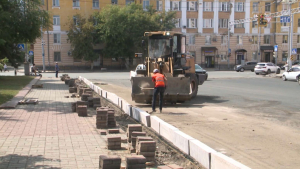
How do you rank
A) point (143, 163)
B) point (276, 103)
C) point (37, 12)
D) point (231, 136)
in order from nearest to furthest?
point (143, 163)
point (231, 136)
point (276, 103)
point (37, 12)

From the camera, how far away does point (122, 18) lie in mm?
53469

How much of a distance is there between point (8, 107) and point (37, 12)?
12.8m

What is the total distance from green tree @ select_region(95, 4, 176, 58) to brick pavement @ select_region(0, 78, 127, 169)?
136 ft

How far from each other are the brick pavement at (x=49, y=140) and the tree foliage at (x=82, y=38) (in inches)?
1654

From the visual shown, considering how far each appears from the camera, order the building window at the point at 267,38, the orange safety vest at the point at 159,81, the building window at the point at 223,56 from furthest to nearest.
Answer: the building window at the point at 267,38, the building window at the point at 223,56, the orange safety vest at the point at 159,81

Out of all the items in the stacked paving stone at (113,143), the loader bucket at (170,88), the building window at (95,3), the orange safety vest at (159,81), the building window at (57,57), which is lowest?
the stacked paving stone at (113,143)

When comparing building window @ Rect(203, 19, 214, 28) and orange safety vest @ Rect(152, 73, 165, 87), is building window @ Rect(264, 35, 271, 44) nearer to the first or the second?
building window @ Rect(203, 19, 214, 28)

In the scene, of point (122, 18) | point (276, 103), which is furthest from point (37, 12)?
point (122, 18)

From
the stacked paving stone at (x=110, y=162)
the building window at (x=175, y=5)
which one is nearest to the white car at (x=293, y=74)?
the stacked paving stone at (x=110, y=162)

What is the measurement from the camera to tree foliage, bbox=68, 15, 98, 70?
53.8m

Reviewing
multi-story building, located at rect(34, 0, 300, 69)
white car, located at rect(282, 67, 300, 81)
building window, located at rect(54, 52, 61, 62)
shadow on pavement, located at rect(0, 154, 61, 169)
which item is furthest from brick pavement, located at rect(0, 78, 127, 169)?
multi-story building, located at rect(34, 0, 300, 69)

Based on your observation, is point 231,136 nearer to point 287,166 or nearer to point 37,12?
point 287,166

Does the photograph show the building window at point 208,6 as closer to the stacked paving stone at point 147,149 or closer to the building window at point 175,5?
the building window at point 175,5

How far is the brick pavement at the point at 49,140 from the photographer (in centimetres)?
650
